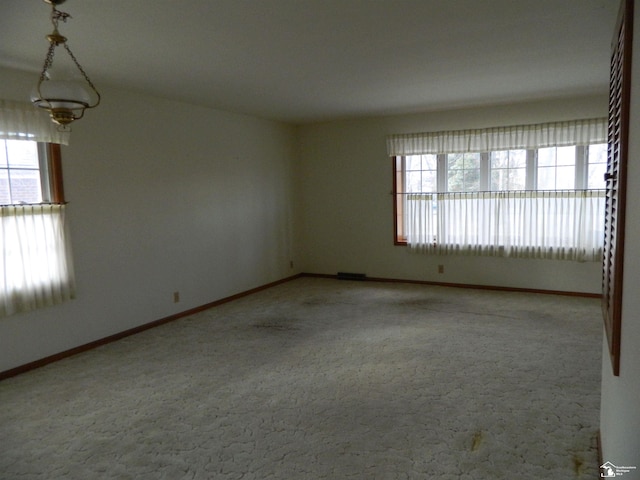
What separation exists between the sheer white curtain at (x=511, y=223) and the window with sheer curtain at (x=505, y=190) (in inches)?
→ 0.4

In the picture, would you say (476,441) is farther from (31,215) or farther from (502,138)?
(502,138)

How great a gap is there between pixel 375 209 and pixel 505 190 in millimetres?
1740

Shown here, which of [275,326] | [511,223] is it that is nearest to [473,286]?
[511,223]

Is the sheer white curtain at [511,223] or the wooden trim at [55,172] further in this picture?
the sheer white curtain at [511,223]

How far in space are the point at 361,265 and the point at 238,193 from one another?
2.12 m

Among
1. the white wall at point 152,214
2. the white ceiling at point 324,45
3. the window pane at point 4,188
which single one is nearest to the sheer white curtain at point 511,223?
the white ceiling at point 324,45

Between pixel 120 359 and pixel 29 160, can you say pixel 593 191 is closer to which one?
pixel 120 359

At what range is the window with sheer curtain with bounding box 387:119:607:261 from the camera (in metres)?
5.08

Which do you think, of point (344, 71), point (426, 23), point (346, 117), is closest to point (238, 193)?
point (346, 117)

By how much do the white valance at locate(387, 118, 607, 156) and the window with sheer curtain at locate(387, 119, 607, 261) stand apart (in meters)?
0.01

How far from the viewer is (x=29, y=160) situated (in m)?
3.57

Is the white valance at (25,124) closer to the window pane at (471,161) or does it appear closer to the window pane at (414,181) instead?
the window pane at (414,181)

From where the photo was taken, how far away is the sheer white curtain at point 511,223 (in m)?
5.09

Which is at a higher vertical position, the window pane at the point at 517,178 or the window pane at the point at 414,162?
the window pane at the point at 414,162
